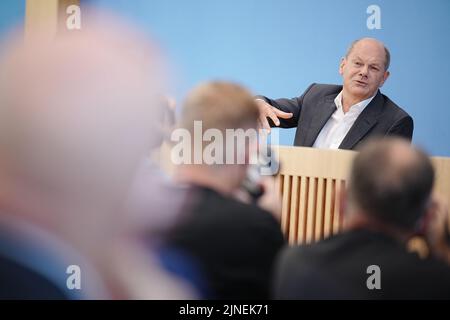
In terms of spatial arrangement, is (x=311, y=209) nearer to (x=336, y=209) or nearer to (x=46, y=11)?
(x=336, y=209)

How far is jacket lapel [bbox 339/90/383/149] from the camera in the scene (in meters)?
2.59

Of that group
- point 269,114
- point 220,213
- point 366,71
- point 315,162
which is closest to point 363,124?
point 366,71

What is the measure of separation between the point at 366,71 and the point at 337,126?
0.27m

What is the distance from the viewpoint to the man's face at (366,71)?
2748 millimetres

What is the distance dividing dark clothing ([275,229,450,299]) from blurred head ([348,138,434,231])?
0.13ft

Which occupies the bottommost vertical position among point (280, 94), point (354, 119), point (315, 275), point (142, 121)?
point (315, 275)

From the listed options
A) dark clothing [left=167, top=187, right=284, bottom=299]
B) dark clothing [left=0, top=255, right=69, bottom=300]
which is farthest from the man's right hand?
dark clothing [left=0, top=255, right=69, bottom=300]

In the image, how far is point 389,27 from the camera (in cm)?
357

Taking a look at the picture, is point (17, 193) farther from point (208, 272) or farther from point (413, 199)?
point (413, 199)

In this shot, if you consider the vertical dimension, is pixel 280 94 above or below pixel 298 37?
below

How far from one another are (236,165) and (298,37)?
2779 millimetres

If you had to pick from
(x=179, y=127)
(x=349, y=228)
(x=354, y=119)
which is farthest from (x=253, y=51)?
(x=349, y=228)

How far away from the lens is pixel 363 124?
8.59ft

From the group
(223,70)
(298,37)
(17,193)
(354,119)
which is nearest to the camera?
(17,193)
